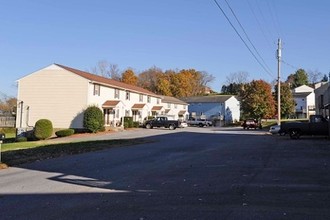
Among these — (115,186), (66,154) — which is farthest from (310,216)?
(66,154)

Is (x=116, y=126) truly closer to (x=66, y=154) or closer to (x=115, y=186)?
(x=66, y=154)

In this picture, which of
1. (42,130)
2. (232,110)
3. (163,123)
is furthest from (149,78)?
(42,130)

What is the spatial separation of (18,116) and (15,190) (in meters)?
40.9

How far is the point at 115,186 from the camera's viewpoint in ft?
34.7

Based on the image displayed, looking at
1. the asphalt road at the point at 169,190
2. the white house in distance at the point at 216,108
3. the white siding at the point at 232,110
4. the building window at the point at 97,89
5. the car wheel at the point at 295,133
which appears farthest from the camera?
the white siding at the point at 232,110

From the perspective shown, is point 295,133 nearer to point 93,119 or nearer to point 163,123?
point 93,119

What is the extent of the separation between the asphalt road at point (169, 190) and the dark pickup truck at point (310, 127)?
16.0 metres

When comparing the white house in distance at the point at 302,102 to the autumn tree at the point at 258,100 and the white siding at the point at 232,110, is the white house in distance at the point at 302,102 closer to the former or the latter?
the white siding at the point at 232,110

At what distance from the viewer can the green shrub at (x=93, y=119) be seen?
43.6 meters

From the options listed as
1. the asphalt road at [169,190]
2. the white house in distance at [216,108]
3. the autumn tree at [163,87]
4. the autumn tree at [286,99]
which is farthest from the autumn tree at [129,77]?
the asphalt road at [169,190]

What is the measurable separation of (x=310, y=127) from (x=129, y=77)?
2920 inches

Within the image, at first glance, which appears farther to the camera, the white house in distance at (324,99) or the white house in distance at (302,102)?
the white house in distance at (302,102)

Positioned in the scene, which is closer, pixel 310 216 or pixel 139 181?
pixel 310 216

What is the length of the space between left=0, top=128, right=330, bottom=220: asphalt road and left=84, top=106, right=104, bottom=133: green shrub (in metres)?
27.8
